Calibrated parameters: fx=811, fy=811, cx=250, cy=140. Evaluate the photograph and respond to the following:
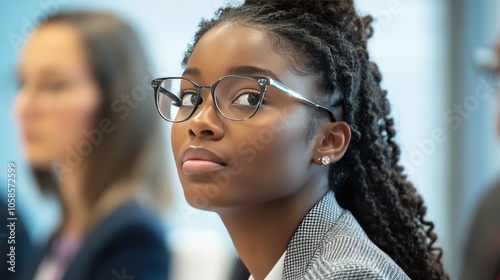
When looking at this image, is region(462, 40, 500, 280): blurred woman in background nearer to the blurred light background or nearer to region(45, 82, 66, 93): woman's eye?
the blurred light background

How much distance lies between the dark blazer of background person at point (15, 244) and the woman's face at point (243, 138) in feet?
0.77

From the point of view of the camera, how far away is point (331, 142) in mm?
692

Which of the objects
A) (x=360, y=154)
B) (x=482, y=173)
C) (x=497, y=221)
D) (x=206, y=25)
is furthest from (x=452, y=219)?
(x=206, y=25)

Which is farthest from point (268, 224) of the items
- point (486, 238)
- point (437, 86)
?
point (437, 86)

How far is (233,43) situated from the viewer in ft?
2.19

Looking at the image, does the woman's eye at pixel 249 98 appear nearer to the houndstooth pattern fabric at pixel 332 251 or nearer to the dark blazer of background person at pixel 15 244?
the houndstooth pattern fabric at pixel 332 251

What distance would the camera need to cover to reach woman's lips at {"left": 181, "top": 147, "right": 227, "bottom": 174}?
639mm

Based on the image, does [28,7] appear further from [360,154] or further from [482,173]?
[482,173]

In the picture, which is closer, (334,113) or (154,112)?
(334,113)

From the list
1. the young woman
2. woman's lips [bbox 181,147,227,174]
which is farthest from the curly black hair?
woman's lips [bbox 181,147,227,174]

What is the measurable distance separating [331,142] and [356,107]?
0.16 feet

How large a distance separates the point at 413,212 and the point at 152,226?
0.98 ft

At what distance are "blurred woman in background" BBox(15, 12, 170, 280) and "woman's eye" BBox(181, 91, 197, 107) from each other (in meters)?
0.26

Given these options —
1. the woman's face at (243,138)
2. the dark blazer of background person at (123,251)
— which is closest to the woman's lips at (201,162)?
the woman's face at (243,138)
